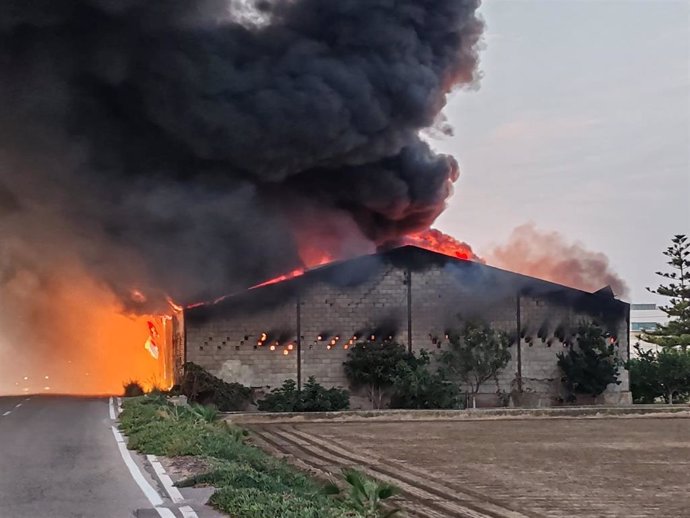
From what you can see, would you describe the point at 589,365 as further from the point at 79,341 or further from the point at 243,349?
the point at 79,341

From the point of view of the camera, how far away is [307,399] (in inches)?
1129

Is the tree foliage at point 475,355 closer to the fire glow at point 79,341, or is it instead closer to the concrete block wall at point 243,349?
the concrete block wall at point 243,349

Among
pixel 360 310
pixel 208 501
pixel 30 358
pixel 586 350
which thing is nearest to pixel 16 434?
pixel 208 501

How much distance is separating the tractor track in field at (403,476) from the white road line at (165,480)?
307cm

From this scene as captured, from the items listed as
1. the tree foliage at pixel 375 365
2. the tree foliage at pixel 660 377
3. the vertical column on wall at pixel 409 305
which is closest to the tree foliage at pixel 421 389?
the tree foliage at pixel 375 365

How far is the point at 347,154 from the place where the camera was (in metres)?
31.3

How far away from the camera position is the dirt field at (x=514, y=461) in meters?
12.7

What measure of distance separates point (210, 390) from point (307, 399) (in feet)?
9.66

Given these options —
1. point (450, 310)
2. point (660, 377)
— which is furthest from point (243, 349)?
point (660, 377)

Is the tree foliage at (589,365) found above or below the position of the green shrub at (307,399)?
above

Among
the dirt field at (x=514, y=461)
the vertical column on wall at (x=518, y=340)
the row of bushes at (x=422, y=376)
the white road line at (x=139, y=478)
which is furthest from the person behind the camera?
the vertical column on wall at (x=518, y=340)

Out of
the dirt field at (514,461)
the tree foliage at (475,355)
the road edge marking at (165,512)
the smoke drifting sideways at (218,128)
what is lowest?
the dirt field at (514,461)

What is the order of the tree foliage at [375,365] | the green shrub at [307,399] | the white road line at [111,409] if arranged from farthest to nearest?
the tree foliage at [375,365], the green shrub at [307,399], the white road line at [111,409]

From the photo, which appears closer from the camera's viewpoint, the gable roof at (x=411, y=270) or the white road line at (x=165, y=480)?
Result: the white road line at (x=165, y=480)
